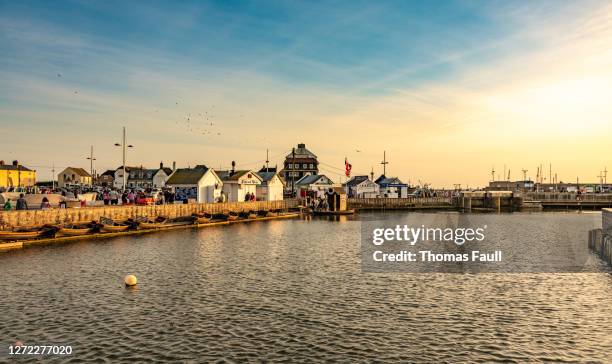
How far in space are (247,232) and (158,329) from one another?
44.6 metres

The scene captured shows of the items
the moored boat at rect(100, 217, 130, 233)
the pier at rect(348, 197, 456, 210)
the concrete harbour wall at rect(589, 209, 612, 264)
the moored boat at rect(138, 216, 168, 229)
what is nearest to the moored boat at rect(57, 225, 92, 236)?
the moored boat at rect(100, 217, 130, 233)

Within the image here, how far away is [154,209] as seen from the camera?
6888 centimetres

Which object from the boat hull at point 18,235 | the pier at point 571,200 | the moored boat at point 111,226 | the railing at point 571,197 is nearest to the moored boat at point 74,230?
the moored boat at point 111,226

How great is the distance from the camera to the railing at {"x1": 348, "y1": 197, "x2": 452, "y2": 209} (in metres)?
131

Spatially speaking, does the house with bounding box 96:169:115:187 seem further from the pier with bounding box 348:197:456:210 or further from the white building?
the pier with bounding box 348:197:456:210

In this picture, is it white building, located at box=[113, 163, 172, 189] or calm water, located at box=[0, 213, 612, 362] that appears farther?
white building, located at box=[113, 163, 172, 189]

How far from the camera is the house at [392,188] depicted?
150 meters

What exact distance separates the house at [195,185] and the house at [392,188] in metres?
70.7

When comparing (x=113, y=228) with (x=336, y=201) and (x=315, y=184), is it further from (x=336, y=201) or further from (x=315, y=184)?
(x=315, y=184)

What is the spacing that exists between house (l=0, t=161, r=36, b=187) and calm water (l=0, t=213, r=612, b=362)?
116m

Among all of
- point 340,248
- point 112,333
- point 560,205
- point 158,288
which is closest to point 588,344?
point 112,333

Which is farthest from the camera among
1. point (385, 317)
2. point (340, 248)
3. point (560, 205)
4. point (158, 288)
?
point (560, 205)

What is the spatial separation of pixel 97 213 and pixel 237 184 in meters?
38.9

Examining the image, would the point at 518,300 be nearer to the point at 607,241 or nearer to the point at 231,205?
the point at 607,241
